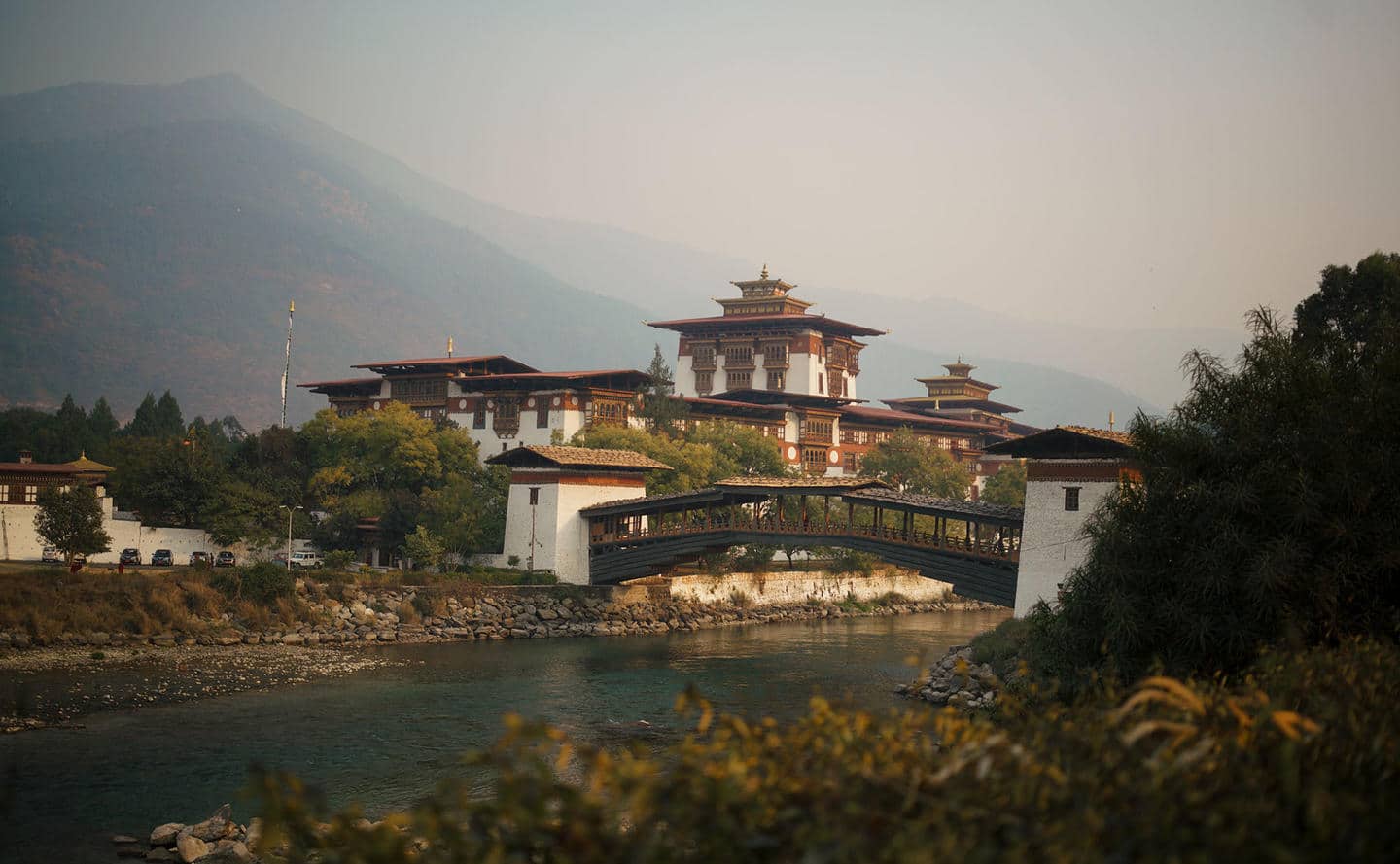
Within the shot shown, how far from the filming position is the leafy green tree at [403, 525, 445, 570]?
54281 millimetres

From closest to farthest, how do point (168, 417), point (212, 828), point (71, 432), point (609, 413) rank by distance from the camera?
point (212, 828), point (609, 413), point (71, 432), point (168, 417)

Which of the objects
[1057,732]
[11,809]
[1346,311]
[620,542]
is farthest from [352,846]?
[620,542]

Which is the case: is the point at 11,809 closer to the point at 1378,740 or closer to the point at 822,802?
the point at 822,802

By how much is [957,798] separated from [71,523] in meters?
49.2

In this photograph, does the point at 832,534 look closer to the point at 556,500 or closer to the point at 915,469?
the point at 556,500

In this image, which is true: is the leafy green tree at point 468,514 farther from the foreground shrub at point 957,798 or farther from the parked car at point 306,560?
the foreground shrub at point 957,798

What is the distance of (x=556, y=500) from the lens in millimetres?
53250

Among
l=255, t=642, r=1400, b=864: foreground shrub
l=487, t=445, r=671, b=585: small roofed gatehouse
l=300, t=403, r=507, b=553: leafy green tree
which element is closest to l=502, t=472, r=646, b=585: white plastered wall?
l=487, t=445, r=671, b=585: small roofed gatehouse

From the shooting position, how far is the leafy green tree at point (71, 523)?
48.5m

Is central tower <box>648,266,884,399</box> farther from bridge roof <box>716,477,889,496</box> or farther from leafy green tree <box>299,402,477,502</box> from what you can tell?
bridge roof <box>716,477,889,496</box>

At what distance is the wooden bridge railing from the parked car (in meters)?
12.3

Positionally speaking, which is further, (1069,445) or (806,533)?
(806,533)

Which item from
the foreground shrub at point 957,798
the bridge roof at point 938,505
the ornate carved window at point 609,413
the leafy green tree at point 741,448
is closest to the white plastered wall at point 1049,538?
the bridge roof at point 938,505

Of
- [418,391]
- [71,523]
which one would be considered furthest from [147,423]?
[71,523]
